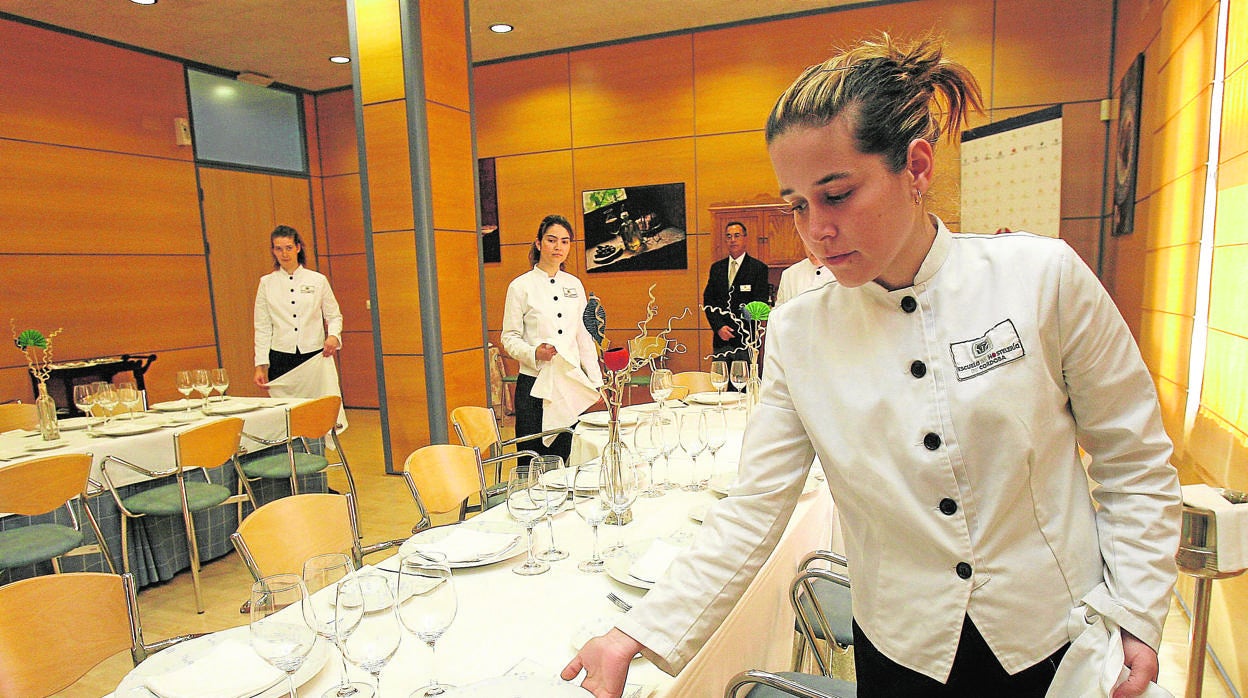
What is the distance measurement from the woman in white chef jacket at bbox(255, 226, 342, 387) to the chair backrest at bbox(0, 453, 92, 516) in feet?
8.01

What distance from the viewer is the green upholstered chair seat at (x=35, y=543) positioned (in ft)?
9.20

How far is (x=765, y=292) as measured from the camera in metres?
6.07

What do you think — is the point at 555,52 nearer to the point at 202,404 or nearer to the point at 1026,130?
the point at 1026,130

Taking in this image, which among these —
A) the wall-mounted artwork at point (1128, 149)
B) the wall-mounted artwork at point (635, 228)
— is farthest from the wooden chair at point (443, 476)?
the wall-mounted artwork at point (635, 228)

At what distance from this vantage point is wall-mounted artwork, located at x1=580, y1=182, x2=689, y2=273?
7.24 meters

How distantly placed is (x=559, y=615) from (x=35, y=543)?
2756mm

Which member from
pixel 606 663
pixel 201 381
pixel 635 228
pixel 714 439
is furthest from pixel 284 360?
pixel 606 663

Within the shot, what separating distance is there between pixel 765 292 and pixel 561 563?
464 cm

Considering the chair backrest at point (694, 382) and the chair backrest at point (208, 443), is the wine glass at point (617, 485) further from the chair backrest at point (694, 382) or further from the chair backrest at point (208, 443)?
the chair backrest at point (694, 382)

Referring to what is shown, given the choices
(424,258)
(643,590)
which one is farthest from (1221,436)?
(424,258)

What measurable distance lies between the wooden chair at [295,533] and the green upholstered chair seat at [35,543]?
5.18 feet

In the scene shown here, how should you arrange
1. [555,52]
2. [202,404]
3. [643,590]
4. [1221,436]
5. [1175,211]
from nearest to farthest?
[643,590] < [1221,436] < [1175,211] < [202,404] < [555,52]

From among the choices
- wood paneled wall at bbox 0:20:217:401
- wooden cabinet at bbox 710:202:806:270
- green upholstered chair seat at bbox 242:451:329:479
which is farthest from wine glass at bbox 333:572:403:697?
wood paneled wall at bbox 0:20:217:401

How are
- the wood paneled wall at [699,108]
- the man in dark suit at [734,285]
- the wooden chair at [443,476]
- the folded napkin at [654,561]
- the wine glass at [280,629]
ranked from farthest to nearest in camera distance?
the man in dark suit at [734,285], the wood paneled wall at [699,108], the wooden chair at [443,476], the folded napkin at [654,561], the wine glass at [280,629]
